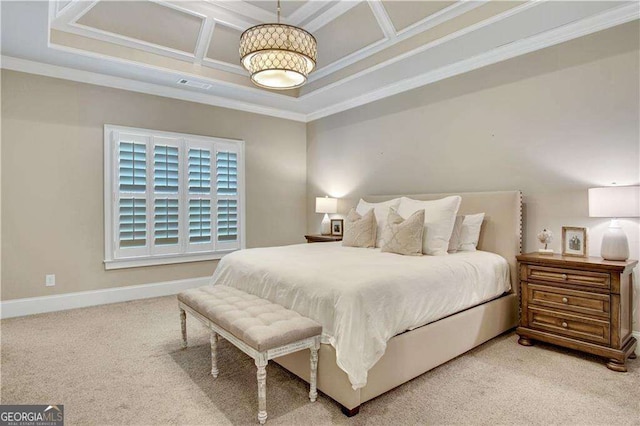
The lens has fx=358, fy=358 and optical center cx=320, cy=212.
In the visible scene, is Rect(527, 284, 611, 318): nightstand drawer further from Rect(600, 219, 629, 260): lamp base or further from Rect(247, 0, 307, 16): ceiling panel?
Rect(247, 0, 307, 16): ceiling panel

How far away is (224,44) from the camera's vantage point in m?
4.21

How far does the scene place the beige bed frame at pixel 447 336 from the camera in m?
2.08

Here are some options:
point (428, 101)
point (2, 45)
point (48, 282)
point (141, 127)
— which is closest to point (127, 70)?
point (141, 127)

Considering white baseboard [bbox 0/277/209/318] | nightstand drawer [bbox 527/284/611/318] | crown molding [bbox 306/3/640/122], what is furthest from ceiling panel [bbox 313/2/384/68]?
white baseboard [bbox 0/277/209/318]

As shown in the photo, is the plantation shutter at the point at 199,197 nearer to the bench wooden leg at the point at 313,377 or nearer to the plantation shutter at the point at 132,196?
the plantation shutter at the point at 132,196

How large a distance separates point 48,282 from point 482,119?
16.6 feet

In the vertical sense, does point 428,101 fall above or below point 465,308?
above

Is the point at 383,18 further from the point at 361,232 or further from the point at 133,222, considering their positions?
the point at 133,222

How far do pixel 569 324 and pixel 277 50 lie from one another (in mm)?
3025

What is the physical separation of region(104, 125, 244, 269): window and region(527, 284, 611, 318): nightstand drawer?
12.6 feet

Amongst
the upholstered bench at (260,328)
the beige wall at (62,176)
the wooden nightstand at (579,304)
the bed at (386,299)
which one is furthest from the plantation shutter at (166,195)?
the wooden nightstand at (579,304)

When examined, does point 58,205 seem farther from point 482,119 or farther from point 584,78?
point 584,78

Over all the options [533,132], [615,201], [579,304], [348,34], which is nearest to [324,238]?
[348,34]

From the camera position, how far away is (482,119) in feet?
12.4
